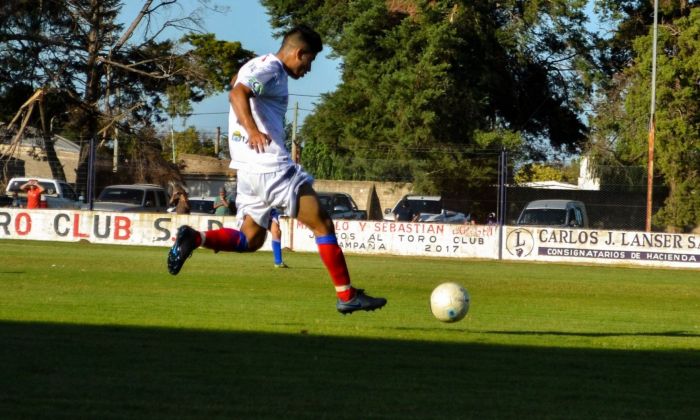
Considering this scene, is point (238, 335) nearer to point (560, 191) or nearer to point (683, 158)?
point (560, 191)

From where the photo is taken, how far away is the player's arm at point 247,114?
8180 millimetres

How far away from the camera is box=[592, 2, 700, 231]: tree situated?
40.2 m

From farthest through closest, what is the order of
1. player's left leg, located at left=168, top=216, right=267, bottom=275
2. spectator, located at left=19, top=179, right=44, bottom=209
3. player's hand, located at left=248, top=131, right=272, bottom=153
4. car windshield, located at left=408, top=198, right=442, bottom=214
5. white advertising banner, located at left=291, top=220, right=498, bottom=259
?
1. car windshield, located at left=408, top=198, right=442, bottom=214
2. spectator, located at left=19, top=179, right=44, bottom=209
3. white advertising banner, located at left=291, top=220, right=498, bottom=259
4. player's left leg, located at left=168, top=216, right=267, bottom=275
5. player's hand, located at left=248, top=131, right=272, bottom=153

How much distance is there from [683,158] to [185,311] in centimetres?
3356

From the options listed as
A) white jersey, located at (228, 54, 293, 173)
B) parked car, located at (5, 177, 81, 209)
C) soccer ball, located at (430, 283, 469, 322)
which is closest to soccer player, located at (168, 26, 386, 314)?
white jersey, located at (228, 54, 293, 173)

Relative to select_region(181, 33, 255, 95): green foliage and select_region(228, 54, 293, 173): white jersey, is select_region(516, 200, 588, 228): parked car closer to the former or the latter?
select_region(228, 54, 293, 173): white jersey

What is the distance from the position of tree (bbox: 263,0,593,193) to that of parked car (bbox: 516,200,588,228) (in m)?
7.30

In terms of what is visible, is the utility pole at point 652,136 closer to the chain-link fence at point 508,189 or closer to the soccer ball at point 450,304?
the chain-link fence at point 508,189

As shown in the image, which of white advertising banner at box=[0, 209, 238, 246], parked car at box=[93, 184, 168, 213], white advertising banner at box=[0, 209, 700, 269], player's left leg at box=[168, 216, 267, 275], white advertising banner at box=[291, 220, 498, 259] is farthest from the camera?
parked car at box=[93, 184, 168, 213]

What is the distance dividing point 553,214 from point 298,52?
2648cm

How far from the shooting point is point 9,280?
15.6 meters

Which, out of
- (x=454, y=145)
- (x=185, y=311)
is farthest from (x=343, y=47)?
(x=185, y=311)

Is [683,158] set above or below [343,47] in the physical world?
below

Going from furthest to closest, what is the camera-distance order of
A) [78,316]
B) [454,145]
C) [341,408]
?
[454,145]
[78,316]
[341,408]
